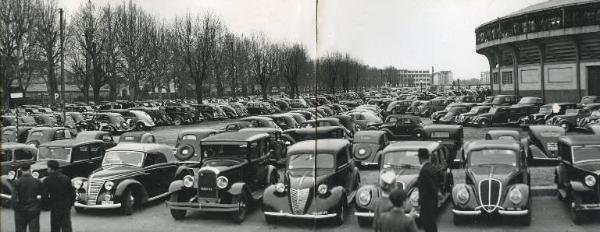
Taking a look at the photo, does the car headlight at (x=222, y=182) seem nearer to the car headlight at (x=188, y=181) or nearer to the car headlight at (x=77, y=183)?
the car headlight at (x=188, y=181)

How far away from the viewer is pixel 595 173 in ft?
36.9

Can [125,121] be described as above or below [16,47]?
below

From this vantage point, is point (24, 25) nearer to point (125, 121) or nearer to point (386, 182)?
point (125, 121)

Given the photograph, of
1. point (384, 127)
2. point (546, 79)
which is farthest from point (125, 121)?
point (546, 79)

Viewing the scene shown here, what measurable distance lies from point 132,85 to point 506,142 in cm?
5001

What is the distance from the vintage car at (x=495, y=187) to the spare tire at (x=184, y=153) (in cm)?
907

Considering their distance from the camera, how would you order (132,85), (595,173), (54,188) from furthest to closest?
(132,85) < (595,173) < (54,188)

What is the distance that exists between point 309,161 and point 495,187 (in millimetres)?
4021

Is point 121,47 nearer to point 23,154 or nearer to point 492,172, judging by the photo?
point 23,154

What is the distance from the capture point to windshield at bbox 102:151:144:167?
1438 centimetres

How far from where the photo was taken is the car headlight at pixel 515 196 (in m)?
10.9

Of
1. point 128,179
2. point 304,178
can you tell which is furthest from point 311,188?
point 128,179

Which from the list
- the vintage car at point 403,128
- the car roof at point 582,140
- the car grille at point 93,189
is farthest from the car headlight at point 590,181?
the vintage car at point 403,128

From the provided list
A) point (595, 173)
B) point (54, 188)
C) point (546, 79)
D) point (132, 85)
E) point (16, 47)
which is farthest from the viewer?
point (132, 85)
